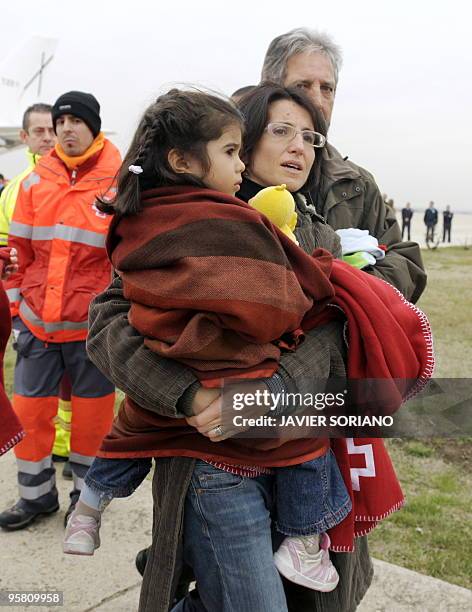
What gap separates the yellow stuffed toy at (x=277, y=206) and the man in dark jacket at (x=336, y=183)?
0.34 meters

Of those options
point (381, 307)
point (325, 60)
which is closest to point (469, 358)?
point (325, 60)

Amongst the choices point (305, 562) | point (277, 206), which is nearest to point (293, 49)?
point (277, 206)

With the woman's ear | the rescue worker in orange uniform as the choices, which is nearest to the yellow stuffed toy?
the woman's ear

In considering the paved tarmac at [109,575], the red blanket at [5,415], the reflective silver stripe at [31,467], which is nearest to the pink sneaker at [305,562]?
the red blanket at [5,415]

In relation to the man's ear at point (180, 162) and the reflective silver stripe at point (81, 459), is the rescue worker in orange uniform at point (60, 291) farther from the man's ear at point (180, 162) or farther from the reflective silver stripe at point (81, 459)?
the man's ear at point (180, 162)

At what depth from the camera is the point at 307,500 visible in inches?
61.4

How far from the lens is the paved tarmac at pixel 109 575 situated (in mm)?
2652

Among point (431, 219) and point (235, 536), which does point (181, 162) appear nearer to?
point (235, 536)

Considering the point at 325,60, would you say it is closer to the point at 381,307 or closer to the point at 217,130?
the point at 217,130

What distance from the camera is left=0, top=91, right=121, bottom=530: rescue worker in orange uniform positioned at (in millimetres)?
3373

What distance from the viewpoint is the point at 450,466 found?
432 centimetres

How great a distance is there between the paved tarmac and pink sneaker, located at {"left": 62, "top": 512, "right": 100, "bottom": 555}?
101 cm

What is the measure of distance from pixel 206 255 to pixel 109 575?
202 centimetres

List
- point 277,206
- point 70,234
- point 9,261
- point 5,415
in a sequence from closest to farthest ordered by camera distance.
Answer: point 277,206, point 5,415, point 9,261, point 70,234
